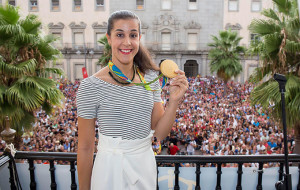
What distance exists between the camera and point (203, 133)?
11070mm

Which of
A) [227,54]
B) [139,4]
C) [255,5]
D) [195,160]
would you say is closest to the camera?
[195,160]

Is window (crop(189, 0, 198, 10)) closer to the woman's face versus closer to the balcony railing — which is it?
the balcony railing

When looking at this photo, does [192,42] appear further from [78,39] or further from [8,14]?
[8,14]

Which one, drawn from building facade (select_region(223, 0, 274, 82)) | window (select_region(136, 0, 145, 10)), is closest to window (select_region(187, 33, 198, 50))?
building facade (select_region(223, 0, 274, 82))

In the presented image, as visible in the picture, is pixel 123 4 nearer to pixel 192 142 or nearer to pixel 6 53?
pixel 192 142

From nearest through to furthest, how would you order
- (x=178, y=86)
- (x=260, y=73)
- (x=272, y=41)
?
(x=178, y=86), (x=272, y=41), (x=260, y=73)

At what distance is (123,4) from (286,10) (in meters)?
26.0

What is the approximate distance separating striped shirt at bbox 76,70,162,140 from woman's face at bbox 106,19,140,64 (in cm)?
20

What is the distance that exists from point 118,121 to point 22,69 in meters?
4.30

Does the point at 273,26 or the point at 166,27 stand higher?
the point at 166,27

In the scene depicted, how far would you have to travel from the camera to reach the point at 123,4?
29.4 m

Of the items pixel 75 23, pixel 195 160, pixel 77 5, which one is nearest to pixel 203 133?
pixel 195 160

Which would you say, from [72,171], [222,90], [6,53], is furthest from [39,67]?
[222,90]

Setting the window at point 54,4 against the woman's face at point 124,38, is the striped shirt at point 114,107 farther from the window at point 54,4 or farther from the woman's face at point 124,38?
the window at point 54,4
